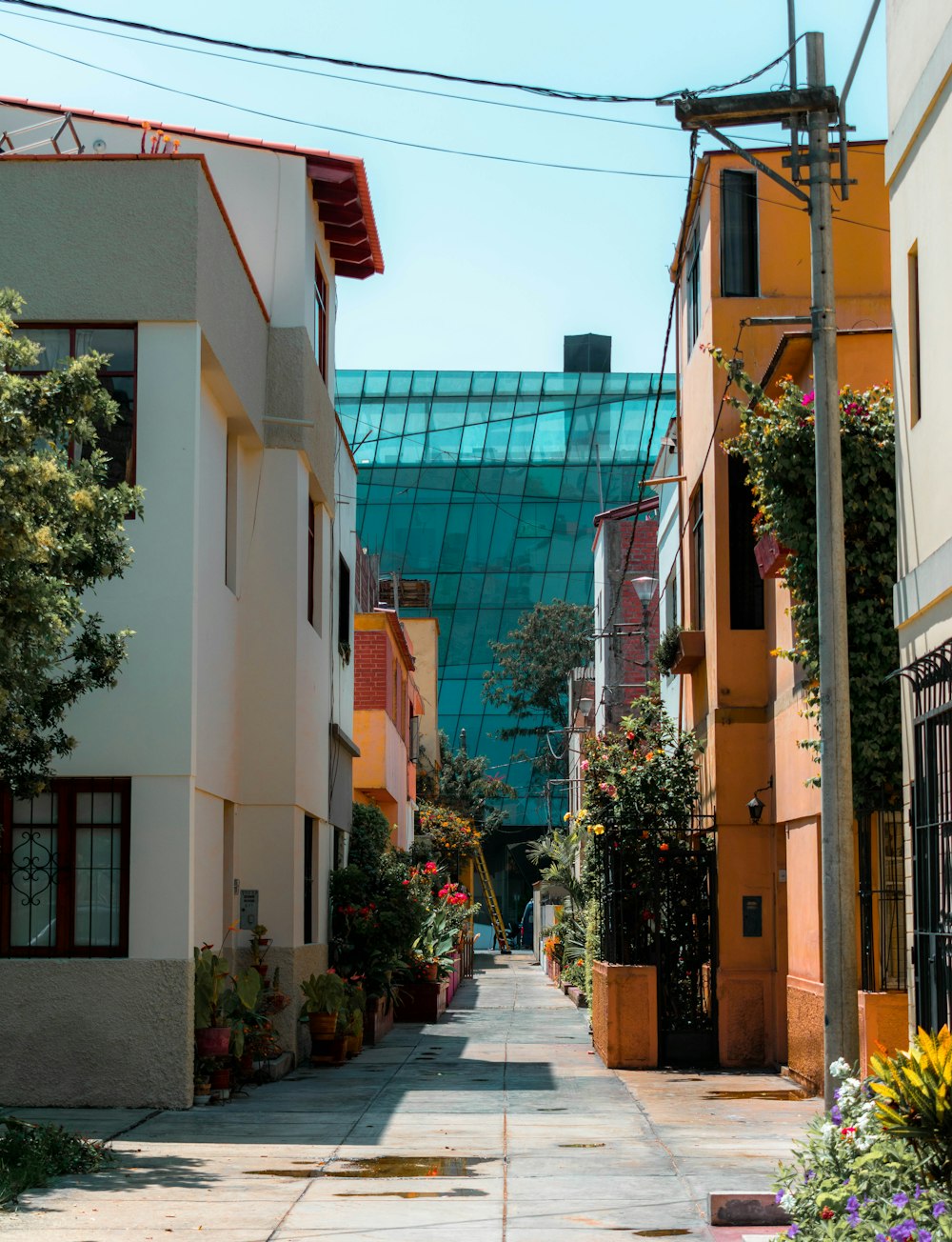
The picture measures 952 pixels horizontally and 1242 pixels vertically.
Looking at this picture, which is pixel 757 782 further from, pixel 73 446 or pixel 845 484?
pixel 73 446

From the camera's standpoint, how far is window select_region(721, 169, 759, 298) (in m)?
19.0

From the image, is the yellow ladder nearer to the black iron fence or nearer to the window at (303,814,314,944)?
the window at (303,814,314,944)

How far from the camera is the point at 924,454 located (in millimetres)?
10297

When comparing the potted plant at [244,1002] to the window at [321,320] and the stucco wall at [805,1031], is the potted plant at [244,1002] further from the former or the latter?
the window at [321,320]

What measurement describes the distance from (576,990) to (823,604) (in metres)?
20.0

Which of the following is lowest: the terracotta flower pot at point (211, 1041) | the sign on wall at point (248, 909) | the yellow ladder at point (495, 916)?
the yellow ladder at point (495, 916)

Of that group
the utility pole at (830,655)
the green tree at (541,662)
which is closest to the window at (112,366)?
the utility pole at (830,655)

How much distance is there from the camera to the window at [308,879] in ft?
65.6

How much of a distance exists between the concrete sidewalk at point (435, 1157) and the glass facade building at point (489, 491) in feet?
154

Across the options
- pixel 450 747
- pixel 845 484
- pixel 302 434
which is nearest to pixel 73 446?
pixel 302 434

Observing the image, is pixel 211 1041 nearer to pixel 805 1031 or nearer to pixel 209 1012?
pixel 209 1012

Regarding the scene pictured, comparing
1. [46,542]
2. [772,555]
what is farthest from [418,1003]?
[46,542]

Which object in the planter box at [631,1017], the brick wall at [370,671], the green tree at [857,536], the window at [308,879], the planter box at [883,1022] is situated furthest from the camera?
the brick wall at [370,671]

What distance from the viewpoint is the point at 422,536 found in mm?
65250
